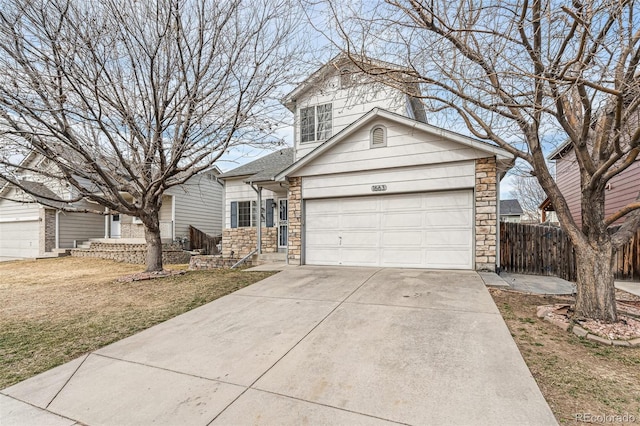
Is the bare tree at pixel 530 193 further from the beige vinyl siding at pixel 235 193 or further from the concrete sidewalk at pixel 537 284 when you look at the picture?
the beige vinyl siding at pixel 235 193

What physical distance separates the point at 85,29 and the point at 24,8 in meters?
0.98

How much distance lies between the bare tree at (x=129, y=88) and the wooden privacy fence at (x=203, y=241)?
27.1 feet

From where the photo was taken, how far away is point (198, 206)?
18453mm

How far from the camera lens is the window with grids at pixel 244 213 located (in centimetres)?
1309

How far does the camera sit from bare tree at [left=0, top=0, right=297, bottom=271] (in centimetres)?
651

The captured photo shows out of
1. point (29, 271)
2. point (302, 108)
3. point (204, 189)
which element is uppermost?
point (302, 108)

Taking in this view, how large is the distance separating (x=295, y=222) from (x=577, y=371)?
7621 millimetres

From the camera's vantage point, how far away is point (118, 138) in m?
8.39

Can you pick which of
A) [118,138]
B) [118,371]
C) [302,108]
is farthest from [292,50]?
[118,371]

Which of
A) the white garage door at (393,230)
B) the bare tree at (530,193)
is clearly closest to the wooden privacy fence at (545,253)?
the white garage door at (393,230)

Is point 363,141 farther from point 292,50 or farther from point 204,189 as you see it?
point 204,189

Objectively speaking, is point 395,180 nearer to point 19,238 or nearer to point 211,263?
point 211,263

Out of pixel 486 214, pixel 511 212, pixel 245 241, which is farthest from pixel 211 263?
pixel 511 212

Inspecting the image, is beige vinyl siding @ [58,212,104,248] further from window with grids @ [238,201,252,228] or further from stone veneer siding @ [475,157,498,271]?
stone veneer siding @ [475,157,498,271]
